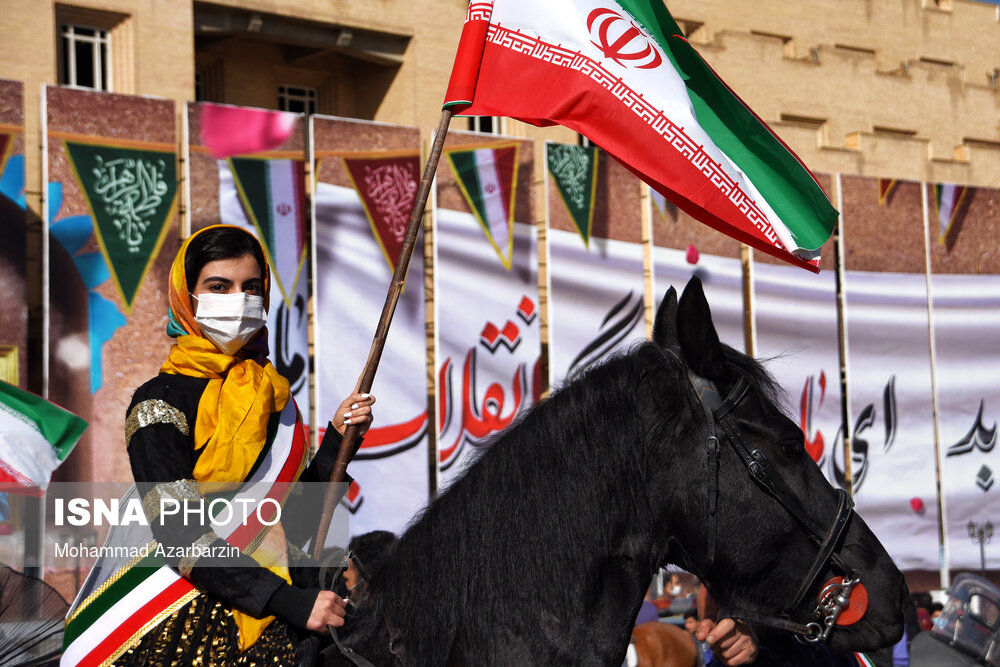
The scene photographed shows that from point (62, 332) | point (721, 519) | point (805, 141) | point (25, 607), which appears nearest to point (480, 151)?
point (62, 332)

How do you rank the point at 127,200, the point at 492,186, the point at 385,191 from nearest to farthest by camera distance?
1. the point at 127,200
2. the point at 385,191
3. the point at 492,186

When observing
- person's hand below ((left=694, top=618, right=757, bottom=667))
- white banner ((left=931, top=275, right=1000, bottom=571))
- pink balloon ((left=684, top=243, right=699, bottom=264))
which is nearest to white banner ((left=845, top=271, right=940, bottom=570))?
white banner ((left=931, top=275, right=1000, bottom=571))

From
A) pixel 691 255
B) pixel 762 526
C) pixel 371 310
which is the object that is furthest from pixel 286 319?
pixel 762 526

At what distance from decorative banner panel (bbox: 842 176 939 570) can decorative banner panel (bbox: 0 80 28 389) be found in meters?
14.2

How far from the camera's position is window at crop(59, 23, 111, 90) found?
1855cm

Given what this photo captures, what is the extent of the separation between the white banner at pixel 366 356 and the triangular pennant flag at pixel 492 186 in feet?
5.18

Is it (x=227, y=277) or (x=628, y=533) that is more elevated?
(x=227, y=277)

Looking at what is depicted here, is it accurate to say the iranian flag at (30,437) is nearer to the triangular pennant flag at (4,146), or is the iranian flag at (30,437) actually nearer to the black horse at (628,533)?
the triangular pennant flag at (4,146)

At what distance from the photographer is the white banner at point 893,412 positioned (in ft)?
68.3

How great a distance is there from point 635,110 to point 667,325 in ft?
3.66

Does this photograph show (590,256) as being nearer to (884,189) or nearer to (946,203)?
(884,189)

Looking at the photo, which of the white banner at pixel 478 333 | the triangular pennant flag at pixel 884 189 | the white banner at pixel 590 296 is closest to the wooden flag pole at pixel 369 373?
the white banner at pixel 478 333

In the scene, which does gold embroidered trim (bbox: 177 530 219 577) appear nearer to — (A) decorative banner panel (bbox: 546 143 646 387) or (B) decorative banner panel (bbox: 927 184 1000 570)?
(A) decorative banner panel (bbox: 546 143 646 387)

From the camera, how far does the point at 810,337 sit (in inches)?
824
